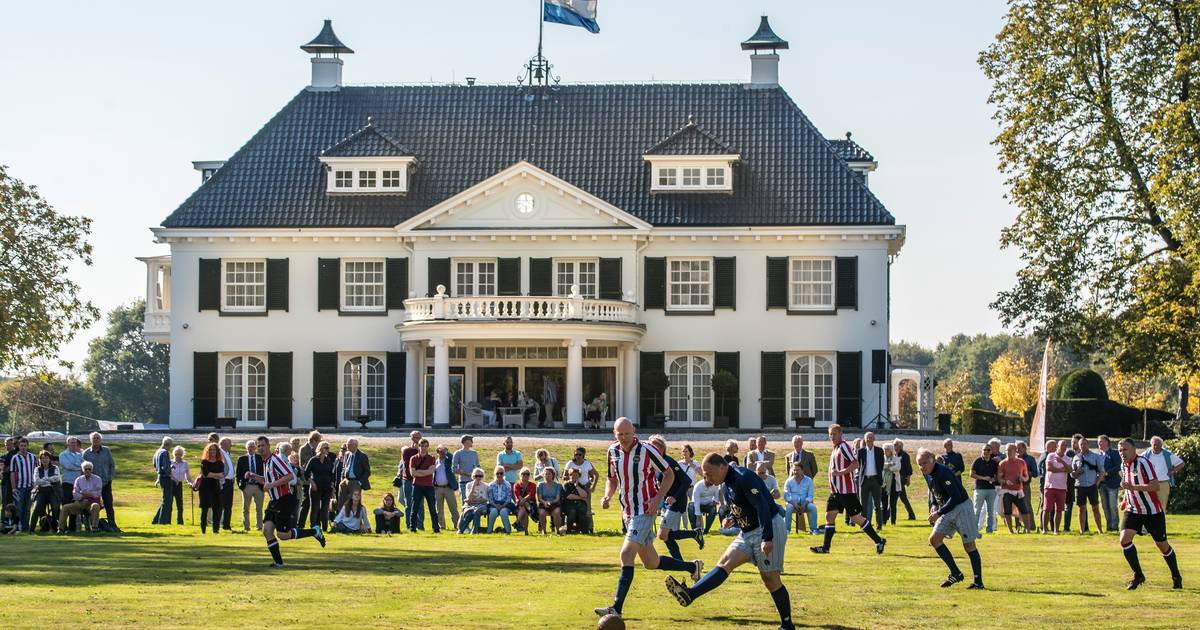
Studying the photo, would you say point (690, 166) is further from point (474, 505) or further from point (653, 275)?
point (474, 505)

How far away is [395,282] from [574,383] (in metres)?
5.77

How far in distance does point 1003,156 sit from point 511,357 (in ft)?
43.7

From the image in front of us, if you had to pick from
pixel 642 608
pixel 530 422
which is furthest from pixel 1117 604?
pixel 530 422

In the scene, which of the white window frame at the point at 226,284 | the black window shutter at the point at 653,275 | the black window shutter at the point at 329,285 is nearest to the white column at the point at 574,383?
the black window shutter at the point at 653,275

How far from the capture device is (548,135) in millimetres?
49156

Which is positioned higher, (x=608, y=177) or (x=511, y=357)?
(x=608, y=177)

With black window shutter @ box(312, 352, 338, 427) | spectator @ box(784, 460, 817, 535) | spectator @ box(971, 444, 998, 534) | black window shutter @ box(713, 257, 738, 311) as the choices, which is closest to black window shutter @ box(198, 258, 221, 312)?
black window shutter @ box(312, 352, 338, 427)

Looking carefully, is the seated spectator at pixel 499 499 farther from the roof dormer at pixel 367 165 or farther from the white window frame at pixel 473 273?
the roof dormer at pixel 367 165

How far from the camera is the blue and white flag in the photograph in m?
50.9

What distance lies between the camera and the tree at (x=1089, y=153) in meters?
38.9

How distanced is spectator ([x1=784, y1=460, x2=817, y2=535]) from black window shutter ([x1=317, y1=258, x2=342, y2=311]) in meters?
23.0

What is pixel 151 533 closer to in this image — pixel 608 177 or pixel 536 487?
pixel 536 487

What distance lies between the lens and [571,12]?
51156 mm


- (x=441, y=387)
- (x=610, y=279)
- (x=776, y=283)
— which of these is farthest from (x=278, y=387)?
(x=776, y=283)
